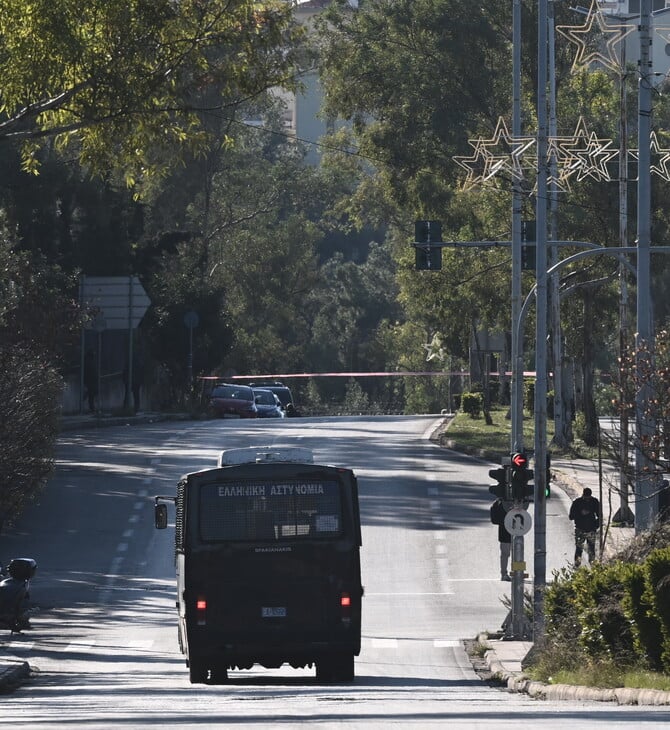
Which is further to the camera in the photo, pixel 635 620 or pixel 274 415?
pixel 274 415

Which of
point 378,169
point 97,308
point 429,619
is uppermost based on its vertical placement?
point 378,169

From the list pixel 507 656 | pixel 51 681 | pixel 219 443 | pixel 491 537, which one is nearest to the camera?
pixel 51 681

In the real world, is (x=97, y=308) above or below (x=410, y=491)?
above

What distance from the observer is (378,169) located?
59000mm

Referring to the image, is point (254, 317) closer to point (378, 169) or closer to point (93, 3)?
point (378, 169)

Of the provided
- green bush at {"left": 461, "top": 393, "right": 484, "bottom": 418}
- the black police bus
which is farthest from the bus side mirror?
green bush at {"left": 461, "top": 393, "right": 484, "bottom": 418}

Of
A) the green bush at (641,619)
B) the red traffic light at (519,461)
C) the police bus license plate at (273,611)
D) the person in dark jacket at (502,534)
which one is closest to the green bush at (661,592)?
the green bush at (641,619)

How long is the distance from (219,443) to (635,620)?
30.9 m

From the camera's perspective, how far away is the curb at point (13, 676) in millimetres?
18462

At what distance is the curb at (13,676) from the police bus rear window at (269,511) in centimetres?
→ 278

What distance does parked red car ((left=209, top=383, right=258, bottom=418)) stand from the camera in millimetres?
64000

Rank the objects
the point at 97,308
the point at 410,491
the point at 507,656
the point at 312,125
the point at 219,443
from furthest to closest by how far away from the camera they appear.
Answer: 1. the point at 312,125
2. the point at 97,308
3. the point at 219,443
4. the point at 410,491
5. the point at 507,656

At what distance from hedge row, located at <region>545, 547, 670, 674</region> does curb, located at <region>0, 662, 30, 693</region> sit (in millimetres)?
6538

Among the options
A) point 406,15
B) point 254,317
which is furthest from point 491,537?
point 254,317
